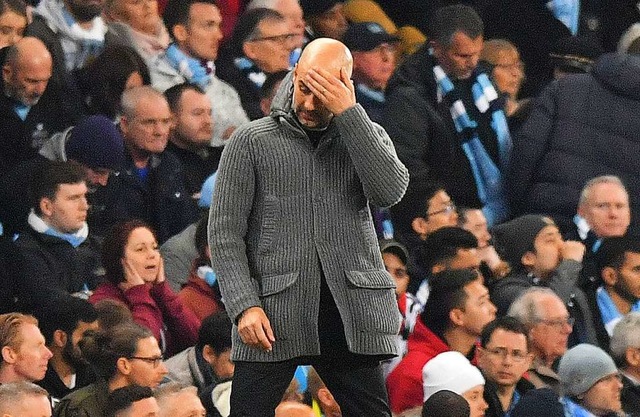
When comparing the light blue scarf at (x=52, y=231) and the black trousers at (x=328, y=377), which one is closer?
the black trousers at (x=328, y=377)

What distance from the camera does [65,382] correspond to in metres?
8.83

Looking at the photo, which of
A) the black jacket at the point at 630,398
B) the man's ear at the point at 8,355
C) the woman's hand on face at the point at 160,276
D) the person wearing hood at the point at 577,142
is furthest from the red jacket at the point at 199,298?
the person wearing hood at the point at 577,142

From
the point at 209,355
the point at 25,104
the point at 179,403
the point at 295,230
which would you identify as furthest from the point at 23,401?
the point at 25,104

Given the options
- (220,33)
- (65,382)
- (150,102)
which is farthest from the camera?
(220,33)

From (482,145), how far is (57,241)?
3.35 meters

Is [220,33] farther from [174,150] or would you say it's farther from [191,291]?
[191,291]

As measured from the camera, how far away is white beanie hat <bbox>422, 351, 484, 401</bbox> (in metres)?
9.01

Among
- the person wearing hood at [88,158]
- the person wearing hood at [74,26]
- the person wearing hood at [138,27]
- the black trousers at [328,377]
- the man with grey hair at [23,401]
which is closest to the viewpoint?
the black trousers at [328,377]

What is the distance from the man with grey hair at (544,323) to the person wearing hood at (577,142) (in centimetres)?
145

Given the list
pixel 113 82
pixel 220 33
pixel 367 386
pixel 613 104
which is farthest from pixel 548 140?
pixel 367 386

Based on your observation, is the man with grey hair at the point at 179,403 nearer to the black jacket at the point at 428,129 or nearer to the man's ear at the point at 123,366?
A: the man's ear at the point at 123,366

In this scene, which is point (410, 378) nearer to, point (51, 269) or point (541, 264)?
point (51, 269)

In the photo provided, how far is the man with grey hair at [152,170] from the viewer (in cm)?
1016

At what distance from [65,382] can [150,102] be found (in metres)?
2.04
